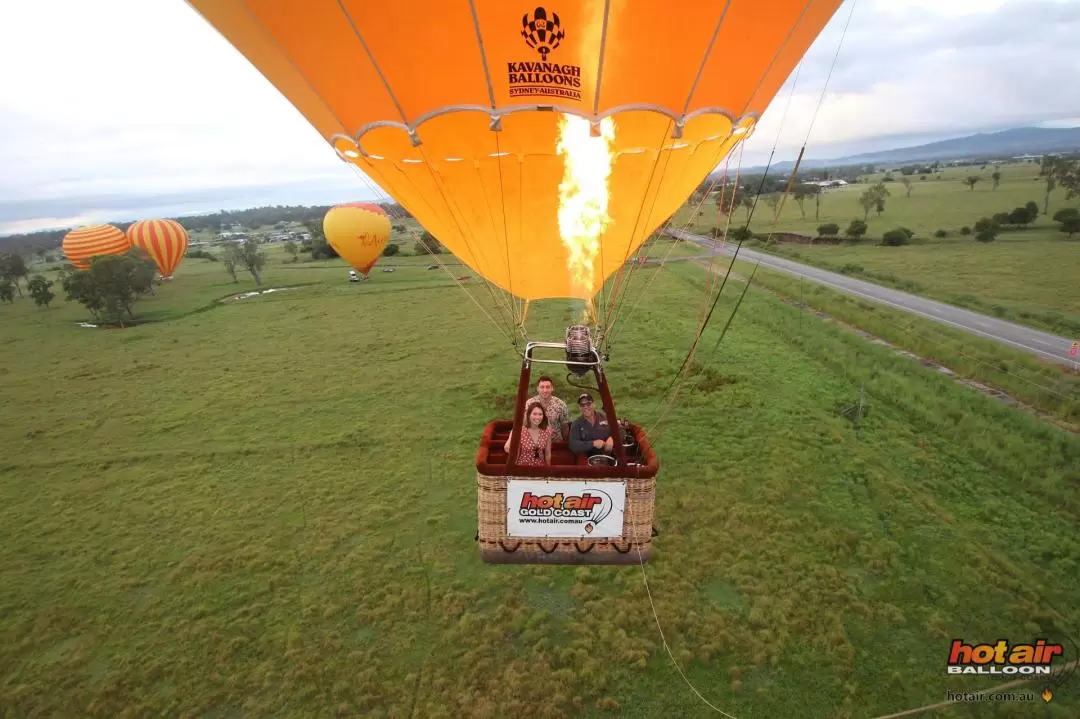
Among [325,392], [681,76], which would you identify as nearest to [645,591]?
[681,76]

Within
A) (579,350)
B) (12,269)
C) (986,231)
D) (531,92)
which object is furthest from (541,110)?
(12,269)

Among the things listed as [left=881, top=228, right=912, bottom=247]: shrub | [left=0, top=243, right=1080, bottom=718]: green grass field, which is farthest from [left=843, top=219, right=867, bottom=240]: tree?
[left=0, top=243, right=1080, bottom=718]: green grass field

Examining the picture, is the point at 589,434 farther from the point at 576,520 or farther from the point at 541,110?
the point at 541,110

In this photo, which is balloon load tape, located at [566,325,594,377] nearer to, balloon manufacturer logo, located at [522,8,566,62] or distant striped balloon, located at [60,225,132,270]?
balloon manufacturer logo, located at [522,8,566,62]

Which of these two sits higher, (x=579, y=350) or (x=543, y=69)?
(x=543, y=69)

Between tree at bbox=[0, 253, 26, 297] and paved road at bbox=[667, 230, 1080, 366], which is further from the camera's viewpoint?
tree at bbox=[0, 253, 26, 297]

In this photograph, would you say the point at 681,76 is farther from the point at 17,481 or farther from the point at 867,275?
the point at 867,275

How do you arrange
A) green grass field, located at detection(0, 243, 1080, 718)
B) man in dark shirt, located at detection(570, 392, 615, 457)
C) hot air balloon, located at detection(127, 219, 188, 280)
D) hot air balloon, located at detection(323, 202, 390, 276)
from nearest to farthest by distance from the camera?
man in dark shirt, located at detection(570, 392, 615, 457), green grass field, located at detection(0, 243, 1080, 718), hot air balloon, located at detection(323, 202, 390, 276), hot air balloon, located at detection(127, 219, 188, 280)
